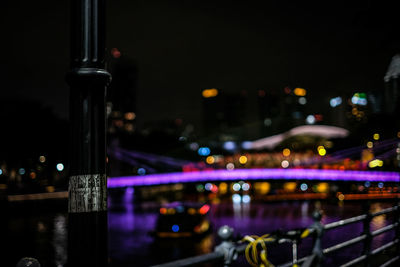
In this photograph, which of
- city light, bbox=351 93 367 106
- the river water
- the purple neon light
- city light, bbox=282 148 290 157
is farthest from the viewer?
city light, bbox=282 148 290 157

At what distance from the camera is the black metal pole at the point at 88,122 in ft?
9.84

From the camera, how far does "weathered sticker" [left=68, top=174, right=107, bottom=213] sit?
303cm

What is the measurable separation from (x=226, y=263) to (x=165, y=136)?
10610 centimetres

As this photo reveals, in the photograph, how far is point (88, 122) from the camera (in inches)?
120

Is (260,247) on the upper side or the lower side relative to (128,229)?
upper

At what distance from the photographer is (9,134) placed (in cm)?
5469

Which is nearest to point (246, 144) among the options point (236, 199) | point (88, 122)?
point (236, 199)

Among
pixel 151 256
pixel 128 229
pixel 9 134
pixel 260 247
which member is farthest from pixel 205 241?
pixel 9 134

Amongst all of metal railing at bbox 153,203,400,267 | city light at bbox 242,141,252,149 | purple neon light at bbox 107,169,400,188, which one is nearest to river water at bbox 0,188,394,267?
purple neon light at bbox 107,169,400,188

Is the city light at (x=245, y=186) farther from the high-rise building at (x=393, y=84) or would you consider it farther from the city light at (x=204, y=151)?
the high-rise building at (x=393, y=84)

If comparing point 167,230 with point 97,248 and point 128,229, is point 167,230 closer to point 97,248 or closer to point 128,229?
point 128,229

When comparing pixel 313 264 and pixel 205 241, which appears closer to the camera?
pixel 313 264

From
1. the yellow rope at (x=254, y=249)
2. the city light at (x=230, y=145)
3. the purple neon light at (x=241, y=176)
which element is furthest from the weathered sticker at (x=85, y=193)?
the city light at (x=230, y=145)

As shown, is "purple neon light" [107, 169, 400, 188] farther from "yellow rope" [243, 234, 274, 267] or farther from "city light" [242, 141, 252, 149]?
"city light" [242, 141, 252, 149]
